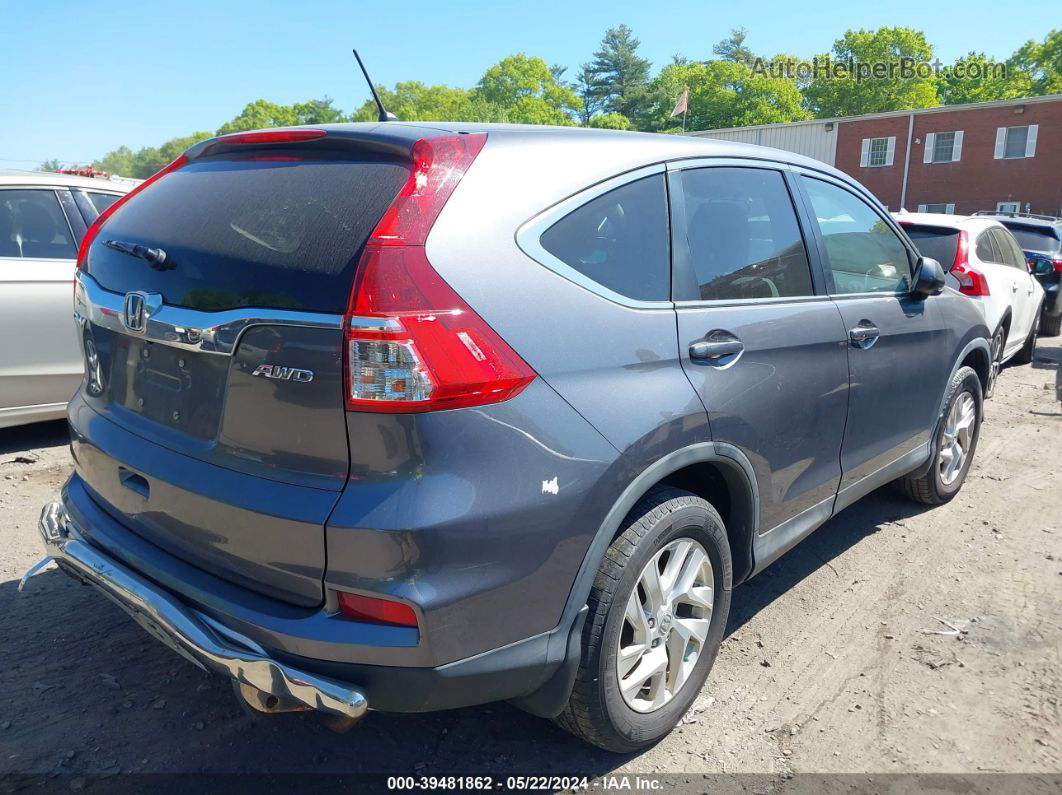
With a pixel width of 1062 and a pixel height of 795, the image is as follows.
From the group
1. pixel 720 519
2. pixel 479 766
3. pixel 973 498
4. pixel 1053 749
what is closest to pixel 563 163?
pixel 720 519

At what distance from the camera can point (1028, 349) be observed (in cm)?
934

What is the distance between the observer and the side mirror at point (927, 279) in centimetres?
380

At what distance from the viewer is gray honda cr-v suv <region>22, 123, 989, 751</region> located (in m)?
1.90

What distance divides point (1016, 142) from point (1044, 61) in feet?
143

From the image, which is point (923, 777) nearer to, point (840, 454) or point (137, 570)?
point (840, 454)

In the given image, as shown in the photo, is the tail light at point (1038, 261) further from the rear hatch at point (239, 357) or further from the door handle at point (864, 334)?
the rear hatch at point (239, 357)

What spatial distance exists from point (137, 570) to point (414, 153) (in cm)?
140

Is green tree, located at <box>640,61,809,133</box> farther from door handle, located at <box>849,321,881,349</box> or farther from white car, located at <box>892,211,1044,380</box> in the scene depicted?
door handle, located at <box>849,321,881,349</box>

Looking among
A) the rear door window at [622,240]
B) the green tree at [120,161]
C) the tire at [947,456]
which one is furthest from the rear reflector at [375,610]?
the green tree at [120,161]

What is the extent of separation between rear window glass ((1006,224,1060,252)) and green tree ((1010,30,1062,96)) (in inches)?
2589

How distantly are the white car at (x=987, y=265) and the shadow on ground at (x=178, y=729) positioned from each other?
5.44m

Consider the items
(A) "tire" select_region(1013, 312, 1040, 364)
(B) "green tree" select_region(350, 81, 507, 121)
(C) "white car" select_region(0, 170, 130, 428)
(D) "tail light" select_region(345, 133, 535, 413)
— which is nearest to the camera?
(D) "tail light" select_region(345, 133, 535, 413)

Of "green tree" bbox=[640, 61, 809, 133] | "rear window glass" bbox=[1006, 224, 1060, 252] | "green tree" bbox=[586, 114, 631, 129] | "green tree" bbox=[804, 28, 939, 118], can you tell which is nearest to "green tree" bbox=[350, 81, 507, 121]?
"green tree" bbox=[586, 114, 631, 129]

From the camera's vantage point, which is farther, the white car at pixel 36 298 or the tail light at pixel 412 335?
the white car at pixel 36 298
